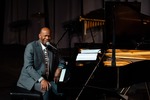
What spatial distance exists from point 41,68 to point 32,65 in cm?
14

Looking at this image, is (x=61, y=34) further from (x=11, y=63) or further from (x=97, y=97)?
(x=97, y=97)

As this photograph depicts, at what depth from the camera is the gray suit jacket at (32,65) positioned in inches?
182

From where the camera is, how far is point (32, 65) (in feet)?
15.5

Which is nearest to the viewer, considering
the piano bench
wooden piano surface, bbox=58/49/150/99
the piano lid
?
wooden piano surface, bbox=58/49/150/99

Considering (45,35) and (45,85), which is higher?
(45,35)

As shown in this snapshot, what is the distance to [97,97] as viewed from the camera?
5.78 metres

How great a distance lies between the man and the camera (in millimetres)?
4598

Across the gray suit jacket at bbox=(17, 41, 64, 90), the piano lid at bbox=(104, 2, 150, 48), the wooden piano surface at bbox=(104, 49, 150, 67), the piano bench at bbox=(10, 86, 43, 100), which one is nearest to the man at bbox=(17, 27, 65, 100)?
the gray suit jacket at bbox=(17, 41, 64, 90)

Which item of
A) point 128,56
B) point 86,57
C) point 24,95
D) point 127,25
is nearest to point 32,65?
point 24,95

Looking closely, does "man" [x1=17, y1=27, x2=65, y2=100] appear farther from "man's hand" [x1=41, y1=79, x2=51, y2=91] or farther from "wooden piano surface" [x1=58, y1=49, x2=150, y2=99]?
"wooden piano surface" [x1=58, y1=49, x2=150, y2=99]

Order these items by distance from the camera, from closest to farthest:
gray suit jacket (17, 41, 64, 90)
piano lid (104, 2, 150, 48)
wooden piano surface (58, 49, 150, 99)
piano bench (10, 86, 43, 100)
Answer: wooden piano surface (58, 49, 150, 99)
piano bench (10, 86, 43, 100)
gray suit jacket (17, 41, 64, 90)
piano lid (104, 2, 150, 48)

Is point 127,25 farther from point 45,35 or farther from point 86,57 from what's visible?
point 45,35

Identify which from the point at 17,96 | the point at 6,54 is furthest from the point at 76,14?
the point at 17,96

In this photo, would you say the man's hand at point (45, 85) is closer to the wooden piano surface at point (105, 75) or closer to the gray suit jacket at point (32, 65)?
the gray suit jacket at point (32, 65)
